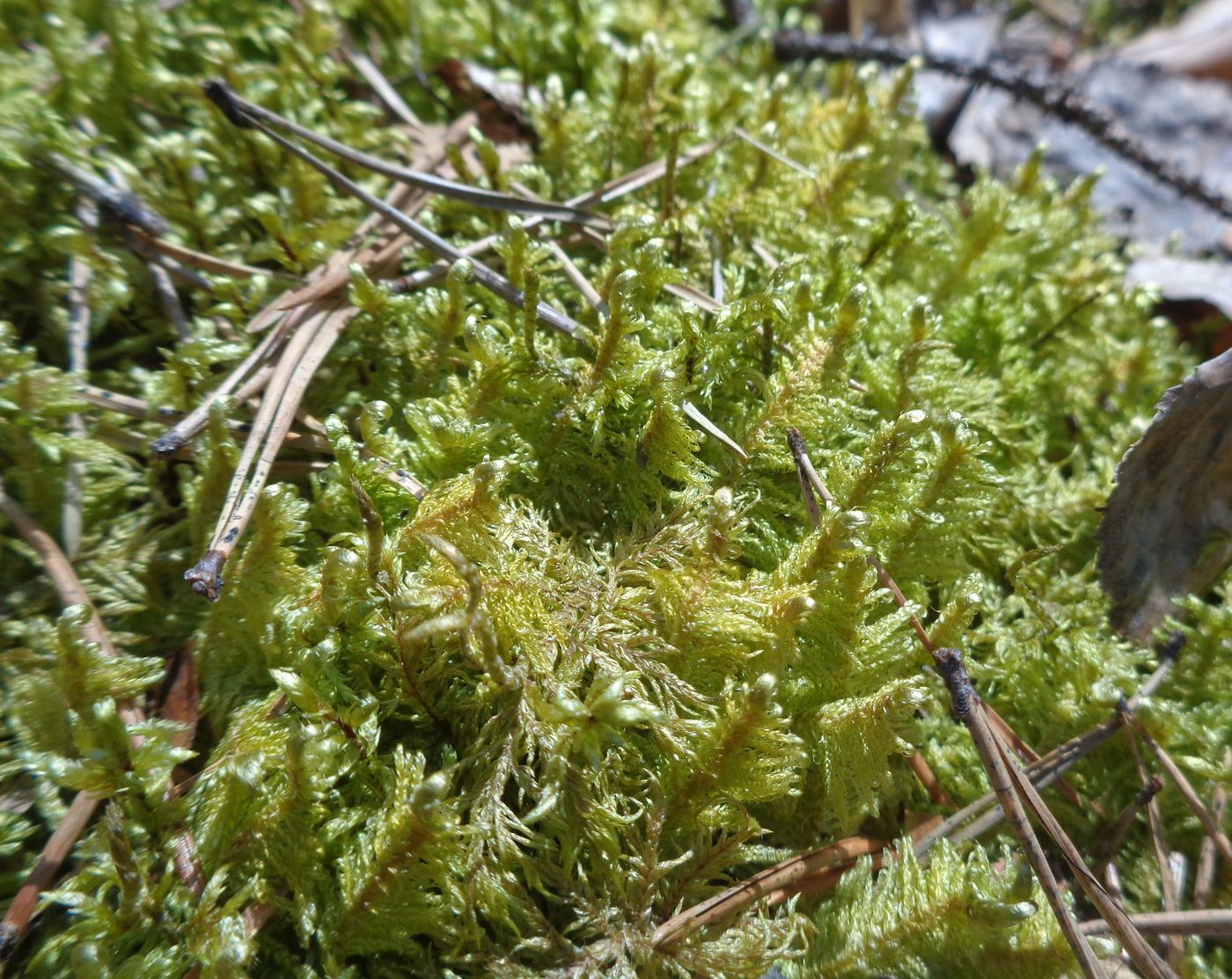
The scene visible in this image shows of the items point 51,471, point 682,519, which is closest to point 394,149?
point 51,471

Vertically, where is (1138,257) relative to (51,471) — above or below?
above

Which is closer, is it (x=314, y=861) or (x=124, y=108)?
(x=314, y=861)

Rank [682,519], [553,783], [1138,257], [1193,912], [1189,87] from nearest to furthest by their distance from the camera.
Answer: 1. [553,783]
2. [1193,912]
3. [682,519]
4. [1138,257]
5. [1189,87]

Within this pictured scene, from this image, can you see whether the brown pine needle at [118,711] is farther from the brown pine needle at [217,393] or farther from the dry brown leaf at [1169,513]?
the dry brown leaf at [1169,513]

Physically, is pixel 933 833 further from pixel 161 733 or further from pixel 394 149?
pixel 394 149

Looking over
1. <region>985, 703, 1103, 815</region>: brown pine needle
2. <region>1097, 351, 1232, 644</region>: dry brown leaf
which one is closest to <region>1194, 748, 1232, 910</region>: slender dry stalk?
<region>985, 703, 1103, 815</region>: brown pine needle

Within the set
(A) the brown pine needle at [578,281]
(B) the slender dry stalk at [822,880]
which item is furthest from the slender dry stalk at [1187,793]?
(A) the brown pine needle at [578,281]

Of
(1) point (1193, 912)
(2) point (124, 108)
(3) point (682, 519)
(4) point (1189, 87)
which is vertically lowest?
(1) point (1193, 912)
